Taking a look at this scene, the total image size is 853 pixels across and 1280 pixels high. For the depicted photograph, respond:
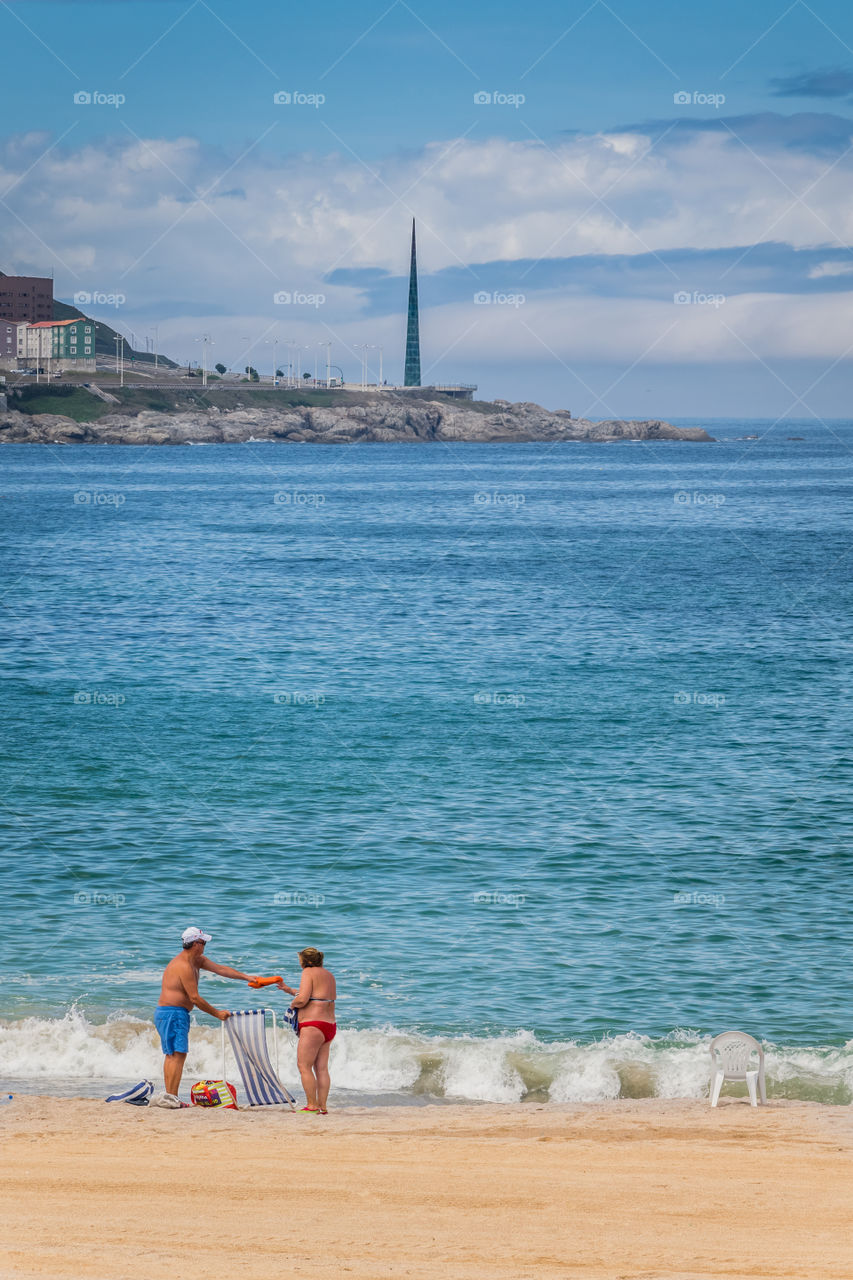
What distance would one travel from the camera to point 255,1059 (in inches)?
602

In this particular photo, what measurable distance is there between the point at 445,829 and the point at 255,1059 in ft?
45.0

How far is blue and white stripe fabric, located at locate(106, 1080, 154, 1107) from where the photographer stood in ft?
49.9

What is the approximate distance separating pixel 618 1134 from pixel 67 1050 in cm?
779

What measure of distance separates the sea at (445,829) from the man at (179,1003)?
1706 mm

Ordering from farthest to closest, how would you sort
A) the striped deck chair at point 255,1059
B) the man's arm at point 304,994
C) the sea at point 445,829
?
the sea at point 445,829 < the striped deck chair at point 255,1059 < the man's arm at point 304,994

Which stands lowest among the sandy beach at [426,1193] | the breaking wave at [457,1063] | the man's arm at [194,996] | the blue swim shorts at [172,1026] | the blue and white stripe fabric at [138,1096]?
the breaking wave at [457,1063]

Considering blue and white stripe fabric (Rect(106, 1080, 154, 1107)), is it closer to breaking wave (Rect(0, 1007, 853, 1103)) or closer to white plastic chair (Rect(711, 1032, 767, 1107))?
breaking wave (Rect(0, 1007, 853, 1103))

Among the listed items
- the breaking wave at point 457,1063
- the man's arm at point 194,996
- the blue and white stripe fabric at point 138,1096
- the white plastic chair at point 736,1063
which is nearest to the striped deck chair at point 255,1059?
the man's arm at point 194,996

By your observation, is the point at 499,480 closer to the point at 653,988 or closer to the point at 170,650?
the point at 170,650

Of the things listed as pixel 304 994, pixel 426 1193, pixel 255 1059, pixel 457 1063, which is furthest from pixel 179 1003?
pixel 457 1063

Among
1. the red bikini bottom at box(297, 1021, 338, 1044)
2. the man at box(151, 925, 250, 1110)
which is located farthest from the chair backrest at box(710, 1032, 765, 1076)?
the man at box(151, 925, 250, 1110)

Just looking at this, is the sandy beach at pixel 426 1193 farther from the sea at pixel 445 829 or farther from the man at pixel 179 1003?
the sea at pixel 445 829

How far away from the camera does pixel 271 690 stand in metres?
45.7

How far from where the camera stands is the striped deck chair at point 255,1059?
49.2 feet
